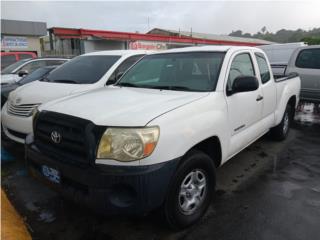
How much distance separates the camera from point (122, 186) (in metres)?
2.38

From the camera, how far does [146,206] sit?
239 cm

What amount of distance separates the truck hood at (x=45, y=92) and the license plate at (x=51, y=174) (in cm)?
201

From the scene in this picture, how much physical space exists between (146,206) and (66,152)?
87 cm

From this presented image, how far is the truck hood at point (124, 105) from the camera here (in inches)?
98.0

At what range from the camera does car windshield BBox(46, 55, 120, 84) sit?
17.3ft

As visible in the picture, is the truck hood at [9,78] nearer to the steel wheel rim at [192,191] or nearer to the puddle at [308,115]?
the steel wheel rim at [192,191]

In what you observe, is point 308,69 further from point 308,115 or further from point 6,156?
point 6,156

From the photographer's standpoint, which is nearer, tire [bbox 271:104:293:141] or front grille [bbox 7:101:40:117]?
front grille [bbox 7:101:40:117]

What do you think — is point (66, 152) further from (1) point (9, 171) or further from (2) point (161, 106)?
(1) point (9, 171)

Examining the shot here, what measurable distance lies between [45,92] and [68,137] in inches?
98.3

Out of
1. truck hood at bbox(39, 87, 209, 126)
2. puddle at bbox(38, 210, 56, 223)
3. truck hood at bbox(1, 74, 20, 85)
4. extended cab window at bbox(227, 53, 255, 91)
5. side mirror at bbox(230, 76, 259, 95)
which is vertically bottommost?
puddle at bbox(38, 210, 56, 223)

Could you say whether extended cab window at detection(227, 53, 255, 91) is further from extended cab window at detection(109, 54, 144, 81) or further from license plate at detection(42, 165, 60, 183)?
extended cab window at detection(109, 54, 144, 81)

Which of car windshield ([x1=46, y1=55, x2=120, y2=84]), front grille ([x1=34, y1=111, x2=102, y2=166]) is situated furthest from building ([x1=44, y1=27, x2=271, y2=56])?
front grille ([x1=34, y1=111, x2=102, y2=166])

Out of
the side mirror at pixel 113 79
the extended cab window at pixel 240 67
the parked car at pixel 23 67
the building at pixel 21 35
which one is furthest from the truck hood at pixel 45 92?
the building at pixel 21 35
